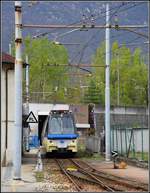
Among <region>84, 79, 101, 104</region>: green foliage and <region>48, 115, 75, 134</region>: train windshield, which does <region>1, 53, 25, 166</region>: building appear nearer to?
<region>48, 115, 75, 134</region>: train windshield

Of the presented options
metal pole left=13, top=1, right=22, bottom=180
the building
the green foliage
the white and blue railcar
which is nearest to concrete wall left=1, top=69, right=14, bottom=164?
the building

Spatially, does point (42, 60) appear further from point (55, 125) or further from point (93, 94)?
point (55, 125)

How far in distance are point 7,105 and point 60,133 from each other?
11.8 m

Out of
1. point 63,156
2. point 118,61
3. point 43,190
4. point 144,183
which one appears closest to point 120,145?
point 63,156

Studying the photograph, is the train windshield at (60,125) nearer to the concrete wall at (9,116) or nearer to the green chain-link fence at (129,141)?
the green chain-link fence at (129,141)

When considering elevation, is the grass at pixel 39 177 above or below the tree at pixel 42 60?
below

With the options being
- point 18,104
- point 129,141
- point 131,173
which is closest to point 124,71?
point 129,141

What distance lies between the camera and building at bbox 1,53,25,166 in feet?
100

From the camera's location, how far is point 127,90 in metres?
79.6

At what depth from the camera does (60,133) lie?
4222cm

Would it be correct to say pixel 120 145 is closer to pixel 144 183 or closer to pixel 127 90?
pixel 144 183

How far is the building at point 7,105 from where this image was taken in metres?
30.6

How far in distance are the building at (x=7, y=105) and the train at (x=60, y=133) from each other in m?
11.1

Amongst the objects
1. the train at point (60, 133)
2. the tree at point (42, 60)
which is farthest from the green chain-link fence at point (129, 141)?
the tree at point (42, 60)
